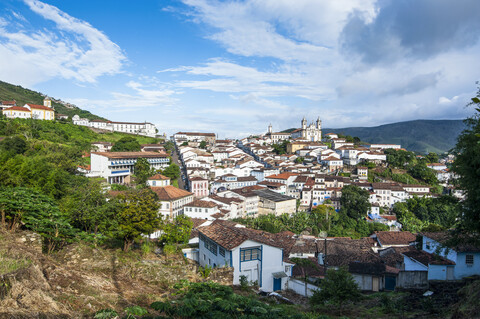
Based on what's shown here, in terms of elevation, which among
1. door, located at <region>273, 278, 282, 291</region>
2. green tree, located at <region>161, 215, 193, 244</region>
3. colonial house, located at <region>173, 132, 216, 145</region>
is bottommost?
door, located at <region>273, 278, 282, 291</region>

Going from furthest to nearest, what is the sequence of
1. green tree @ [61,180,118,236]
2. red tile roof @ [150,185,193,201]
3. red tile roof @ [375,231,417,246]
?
1. red tile roof @ [150,185,193,201]
2. red tile roof @ [375,231,417,246]
3. green tree @ [61,180,118,236]

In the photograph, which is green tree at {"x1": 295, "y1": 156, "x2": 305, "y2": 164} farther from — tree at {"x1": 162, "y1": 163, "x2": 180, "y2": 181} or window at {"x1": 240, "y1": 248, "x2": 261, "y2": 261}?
window at {"x1": 240, "y1": 248, "x2": 261, "y2": 261}

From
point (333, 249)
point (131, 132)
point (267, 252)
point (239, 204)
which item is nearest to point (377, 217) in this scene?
point (239, 204)

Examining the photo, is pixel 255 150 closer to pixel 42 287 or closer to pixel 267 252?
pixel 267 252

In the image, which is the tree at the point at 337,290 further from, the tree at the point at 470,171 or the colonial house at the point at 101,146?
the colonial house at the point at 101,146

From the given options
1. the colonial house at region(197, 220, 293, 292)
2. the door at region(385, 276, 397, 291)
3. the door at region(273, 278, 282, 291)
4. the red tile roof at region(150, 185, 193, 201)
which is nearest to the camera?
the colonial house at region(197, 220, 293, 292)

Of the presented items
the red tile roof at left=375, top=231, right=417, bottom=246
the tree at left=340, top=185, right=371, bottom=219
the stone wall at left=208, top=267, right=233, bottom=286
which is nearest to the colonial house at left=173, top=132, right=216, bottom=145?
the tree at left=340, top=185, right=371, bottom=219

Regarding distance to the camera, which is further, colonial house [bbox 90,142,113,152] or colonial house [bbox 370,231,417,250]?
colonial house [bbox 90,142,113,152]
